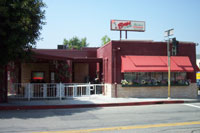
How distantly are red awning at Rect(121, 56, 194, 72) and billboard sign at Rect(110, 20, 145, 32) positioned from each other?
4592mm

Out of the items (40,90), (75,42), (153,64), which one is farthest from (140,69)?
(75,42)

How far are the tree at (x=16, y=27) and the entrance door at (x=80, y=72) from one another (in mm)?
11762

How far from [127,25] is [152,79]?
610 centimetres

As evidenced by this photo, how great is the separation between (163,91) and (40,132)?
12748mm

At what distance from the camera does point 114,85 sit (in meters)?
17.8

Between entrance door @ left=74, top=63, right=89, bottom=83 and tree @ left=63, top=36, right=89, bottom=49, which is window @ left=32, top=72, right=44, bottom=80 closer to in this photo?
entrance door @ left=74, top=63, right=89, bottom=83

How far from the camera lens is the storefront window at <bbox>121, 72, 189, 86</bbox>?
18188 mm

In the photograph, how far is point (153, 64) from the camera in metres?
18.0

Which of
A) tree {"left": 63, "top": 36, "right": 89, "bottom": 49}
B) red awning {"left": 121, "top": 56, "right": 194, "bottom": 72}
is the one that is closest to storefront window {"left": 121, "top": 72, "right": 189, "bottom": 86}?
red awning {"left": 121, "top": 56, "right": 194, "bottom": 72}

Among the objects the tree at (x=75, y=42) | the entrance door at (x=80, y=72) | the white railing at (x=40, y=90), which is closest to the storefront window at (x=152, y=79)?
the white railing at (x=40, y=90)

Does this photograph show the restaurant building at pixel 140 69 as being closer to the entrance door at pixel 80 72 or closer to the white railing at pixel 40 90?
the white railing at pixel 40 90

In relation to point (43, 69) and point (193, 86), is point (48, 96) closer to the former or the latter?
point (43, 69)

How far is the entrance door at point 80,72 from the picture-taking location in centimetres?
2500

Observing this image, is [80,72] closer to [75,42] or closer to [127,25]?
[127,25]
